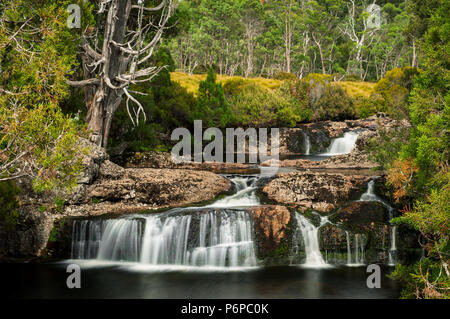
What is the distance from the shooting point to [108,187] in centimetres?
1267

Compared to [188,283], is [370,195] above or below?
above

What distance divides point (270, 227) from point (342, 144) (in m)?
15.5

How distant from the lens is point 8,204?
9805 mm

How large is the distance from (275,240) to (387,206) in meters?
4.02

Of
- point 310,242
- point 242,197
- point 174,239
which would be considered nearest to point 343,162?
point 242,197

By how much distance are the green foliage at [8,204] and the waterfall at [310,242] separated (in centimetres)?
808

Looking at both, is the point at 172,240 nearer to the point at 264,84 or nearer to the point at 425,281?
the point at 425,281

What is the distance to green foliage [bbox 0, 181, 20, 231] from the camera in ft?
31.9

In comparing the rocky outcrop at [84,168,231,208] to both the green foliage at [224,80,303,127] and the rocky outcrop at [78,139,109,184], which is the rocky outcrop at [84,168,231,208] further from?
the green foliage at [224,80,303,127]

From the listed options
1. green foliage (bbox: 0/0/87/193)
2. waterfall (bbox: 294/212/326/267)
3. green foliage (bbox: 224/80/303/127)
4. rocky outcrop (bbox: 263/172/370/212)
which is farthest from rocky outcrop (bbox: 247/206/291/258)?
green foliage (bbox: 224/80/303/127)

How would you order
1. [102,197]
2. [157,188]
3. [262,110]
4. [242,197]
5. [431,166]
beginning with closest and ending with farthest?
[431,166] < [102,197] < [157,188] < [242,197] < [262,110]

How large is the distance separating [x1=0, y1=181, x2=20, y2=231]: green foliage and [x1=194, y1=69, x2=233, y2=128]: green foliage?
13530mm
